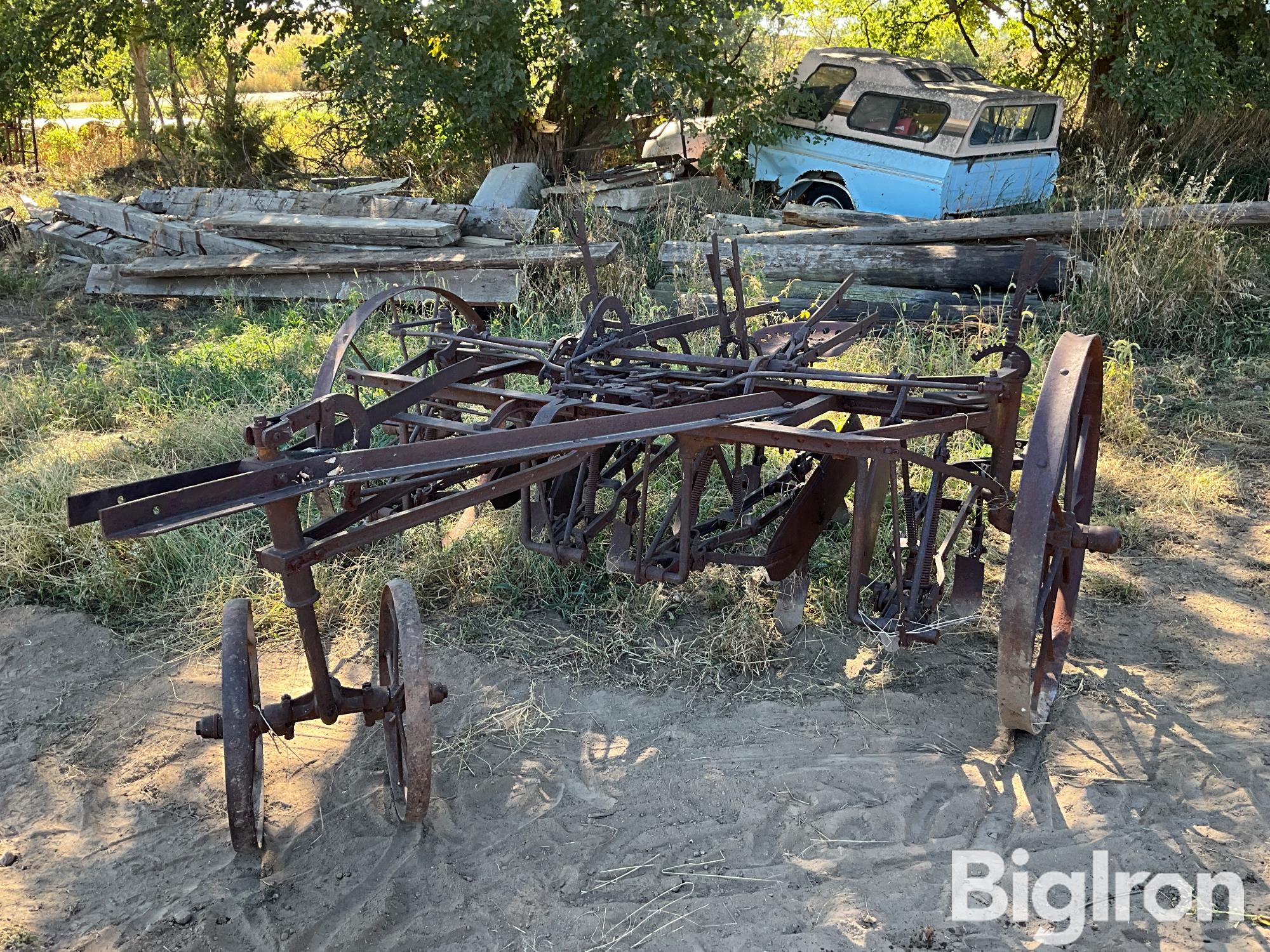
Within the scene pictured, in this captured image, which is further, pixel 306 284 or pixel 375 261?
pixel 306 284

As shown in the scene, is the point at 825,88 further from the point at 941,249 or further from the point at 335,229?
the point at 335,229

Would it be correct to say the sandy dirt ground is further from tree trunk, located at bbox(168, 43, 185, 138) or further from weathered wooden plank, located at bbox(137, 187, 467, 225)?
tree trunk, located at bbox(168, 43, 185, 138)

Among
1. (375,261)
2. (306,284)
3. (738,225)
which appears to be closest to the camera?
(375,261)

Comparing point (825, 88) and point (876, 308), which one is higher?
point (825, 88)

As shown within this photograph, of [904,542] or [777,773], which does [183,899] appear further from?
[904,542]

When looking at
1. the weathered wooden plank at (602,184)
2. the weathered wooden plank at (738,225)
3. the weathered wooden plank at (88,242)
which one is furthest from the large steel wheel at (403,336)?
the weathered wooden plank at (88,242)

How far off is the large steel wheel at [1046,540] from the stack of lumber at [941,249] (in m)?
3.83

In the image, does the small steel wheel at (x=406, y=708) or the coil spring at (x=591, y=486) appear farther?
the coil spring at (x=591, y=486)

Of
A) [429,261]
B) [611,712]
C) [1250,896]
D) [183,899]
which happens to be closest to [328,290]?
[429,261]

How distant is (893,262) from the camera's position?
7.48 m

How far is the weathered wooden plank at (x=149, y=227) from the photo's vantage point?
886cm

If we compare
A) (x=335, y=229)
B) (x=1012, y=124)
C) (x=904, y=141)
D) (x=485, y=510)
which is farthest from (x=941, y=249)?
(x=335, y=229)

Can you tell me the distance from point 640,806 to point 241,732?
119cm

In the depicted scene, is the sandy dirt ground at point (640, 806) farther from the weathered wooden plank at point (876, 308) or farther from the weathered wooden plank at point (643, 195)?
the weathered wooden plank at point (643, 195)
